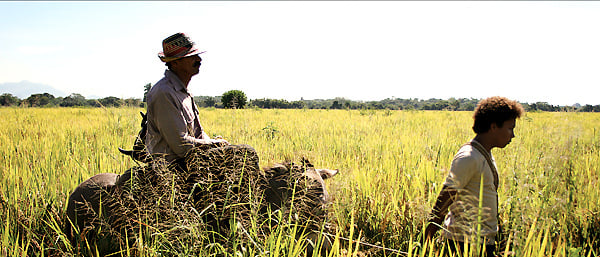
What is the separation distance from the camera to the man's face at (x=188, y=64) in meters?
2.48

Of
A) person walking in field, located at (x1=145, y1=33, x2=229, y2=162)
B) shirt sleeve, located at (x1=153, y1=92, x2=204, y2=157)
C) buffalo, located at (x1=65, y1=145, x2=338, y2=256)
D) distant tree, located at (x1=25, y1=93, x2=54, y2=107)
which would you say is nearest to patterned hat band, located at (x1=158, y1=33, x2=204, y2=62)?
person walking in field, located at (x1=145, y1=33, x2=229, y2=162)

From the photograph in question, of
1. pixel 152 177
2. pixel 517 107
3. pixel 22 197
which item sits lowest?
pixel 22 197

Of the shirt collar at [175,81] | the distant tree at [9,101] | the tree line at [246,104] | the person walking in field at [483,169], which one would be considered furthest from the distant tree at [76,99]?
the person walking in field at [483,169]

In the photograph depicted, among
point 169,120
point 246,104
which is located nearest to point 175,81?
point 169,120

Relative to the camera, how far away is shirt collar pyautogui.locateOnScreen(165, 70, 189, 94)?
2.42 meters

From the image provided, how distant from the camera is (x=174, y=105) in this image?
7.49 feet

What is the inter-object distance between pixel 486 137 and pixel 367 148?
282cm

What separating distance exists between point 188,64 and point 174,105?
0.38m

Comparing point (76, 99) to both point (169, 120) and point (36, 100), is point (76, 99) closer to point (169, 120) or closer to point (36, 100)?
point (36, 100)

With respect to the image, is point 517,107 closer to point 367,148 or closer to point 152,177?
point 152,177

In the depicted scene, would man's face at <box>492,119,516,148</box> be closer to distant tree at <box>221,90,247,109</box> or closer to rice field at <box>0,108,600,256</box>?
rice field at <box>0,108,600,256</box>

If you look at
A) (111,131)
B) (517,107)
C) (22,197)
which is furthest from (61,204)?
(111,131)

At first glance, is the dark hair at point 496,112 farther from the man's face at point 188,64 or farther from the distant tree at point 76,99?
the distant tree at point 76,99

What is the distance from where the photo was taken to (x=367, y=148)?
15.9ft
